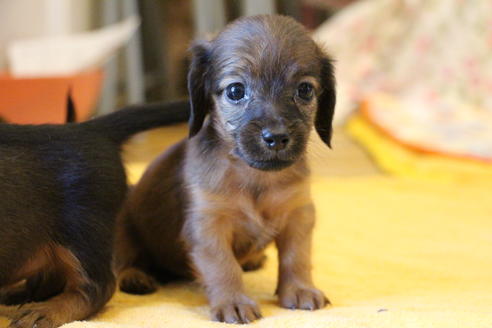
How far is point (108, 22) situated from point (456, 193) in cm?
284

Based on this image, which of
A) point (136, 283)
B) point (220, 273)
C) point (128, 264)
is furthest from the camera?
point (128, 264)

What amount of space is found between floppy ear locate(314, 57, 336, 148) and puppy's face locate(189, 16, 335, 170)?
0.02 meters

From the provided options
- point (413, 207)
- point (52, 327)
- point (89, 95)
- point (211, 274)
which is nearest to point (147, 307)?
point (211, 274)

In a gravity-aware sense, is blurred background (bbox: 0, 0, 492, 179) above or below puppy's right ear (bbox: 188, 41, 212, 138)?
below

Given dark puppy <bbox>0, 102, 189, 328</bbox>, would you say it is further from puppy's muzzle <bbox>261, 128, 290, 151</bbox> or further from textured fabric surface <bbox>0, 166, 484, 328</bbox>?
puppy's muzzle <bbox>261, 128, 290, 151</bbox>

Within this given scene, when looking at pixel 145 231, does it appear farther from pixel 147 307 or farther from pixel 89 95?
pixel 89 95

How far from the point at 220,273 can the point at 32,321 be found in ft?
1.48

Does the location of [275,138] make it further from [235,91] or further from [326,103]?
[326,103]

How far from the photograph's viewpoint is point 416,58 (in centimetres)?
571

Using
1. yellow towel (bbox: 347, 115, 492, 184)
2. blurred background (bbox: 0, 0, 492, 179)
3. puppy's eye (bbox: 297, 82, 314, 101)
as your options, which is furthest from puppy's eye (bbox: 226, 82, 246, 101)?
yellow towel (bbox: 347, 115, 492, 184)

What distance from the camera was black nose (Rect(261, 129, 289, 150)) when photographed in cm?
163

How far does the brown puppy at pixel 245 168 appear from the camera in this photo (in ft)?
5.57

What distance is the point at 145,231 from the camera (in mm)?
2035

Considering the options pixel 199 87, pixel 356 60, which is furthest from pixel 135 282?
pixel 356 60
